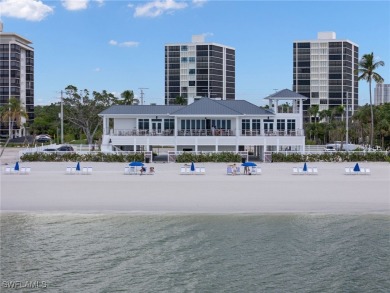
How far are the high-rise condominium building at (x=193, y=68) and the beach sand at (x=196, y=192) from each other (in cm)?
12305

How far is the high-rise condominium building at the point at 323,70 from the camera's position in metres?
161

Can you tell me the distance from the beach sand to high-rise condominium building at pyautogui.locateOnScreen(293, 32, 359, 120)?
12097 cm

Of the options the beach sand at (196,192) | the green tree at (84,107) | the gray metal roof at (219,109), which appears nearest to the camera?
the beach sand at (196,192)

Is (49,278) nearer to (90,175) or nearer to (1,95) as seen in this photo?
(90,175)

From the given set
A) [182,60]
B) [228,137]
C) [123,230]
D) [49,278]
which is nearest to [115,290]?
[49,278]

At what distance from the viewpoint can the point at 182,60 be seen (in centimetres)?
16488

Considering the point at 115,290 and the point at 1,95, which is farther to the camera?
the point at 1,95

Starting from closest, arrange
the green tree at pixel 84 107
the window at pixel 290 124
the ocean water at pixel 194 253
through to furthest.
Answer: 1. the ocean water at pixel 194 253
2. the window at pixel 290 124
3. the green tree at pixel 84 107

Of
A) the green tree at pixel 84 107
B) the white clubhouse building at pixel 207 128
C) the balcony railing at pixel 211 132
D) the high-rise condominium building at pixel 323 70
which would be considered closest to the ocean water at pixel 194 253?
the white clubhouse building at pixel 207 128

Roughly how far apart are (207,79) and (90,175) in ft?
416

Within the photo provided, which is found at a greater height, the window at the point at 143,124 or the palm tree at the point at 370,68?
the palm tree at the point at 370,68

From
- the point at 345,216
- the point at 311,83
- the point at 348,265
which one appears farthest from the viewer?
the point at 311,83

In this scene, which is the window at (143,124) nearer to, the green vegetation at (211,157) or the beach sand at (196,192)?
the green vegetation at (211,157)

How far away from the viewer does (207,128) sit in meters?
60.2
